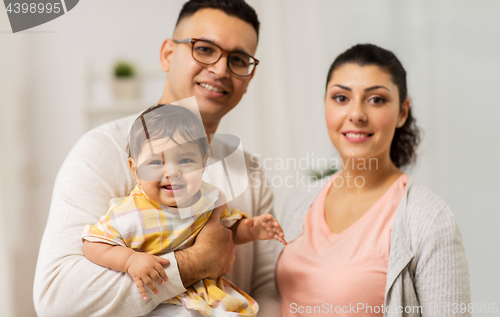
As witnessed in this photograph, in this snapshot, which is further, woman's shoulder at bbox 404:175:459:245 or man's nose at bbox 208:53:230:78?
man's nose at bbox 208:53:230:78

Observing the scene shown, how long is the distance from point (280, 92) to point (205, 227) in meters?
1.05

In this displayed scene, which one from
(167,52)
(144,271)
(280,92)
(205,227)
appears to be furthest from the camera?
(280,92)

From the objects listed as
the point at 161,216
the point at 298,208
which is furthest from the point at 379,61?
the point at 161,216

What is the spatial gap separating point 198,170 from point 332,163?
43.5 inches

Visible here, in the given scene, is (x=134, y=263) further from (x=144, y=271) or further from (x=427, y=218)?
(x=427, y=218)

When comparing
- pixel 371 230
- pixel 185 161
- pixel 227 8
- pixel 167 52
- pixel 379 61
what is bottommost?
pixel 371 230

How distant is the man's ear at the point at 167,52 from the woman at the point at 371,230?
1.76ft

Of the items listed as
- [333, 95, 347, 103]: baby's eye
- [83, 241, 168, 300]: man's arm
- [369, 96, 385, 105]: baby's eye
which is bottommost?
[83, 241, 168, 300]: man's arm

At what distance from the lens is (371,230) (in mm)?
1033

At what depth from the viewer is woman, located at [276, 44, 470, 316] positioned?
94cm

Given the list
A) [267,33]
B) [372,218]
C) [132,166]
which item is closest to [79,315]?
[132,166]

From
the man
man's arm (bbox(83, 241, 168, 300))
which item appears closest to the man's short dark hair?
the man

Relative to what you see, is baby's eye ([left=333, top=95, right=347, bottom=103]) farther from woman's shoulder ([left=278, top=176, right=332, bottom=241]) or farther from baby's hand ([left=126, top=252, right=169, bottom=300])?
baby's hand ([left=126, top=252, right=169, bottom=300])

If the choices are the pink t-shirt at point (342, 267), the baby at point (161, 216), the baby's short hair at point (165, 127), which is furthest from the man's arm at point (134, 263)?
the pink t-shirt at point (342, 267)
